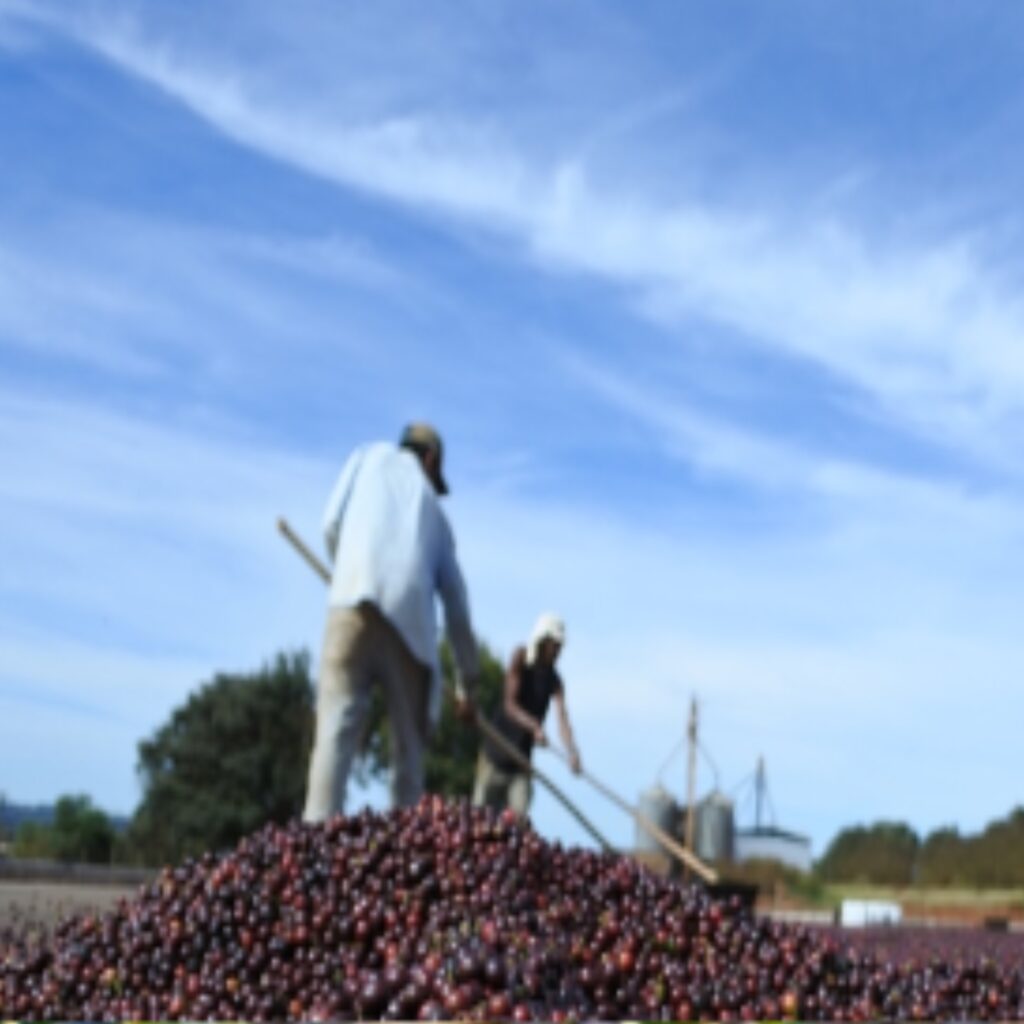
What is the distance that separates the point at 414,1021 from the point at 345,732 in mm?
3345

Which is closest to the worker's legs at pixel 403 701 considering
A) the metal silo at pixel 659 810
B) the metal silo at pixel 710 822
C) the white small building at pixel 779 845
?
the metal silo at pixel 659 810

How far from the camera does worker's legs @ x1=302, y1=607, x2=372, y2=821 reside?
639 cm

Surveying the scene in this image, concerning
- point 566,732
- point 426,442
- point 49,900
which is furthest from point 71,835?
point 426,442

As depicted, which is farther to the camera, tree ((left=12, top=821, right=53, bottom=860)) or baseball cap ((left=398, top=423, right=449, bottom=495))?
tree ((left=12, top=821, right=53, bottom=860))

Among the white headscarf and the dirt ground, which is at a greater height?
the white headscarf

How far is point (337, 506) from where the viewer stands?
680cm

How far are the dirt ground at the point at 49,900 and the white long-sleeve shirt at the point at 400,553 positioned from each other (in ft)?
5.82

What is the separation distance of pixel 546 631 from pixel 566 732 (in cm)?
53

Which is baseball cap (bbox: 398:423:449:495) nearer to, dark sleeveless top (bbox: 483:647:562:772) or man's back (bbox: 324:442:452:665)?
man's back (bbox: 324:442:452:665)

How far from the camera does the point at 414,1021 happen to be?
3158 mm

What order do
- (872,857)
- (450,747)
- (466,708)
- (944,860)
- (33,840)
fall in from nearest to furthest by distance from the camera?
(466,708) < (944,860) < (872,857) < (33,840) < (450,747)

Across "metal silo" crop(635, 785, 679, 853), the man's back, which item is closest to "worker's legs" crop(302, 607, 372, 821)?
the man's back

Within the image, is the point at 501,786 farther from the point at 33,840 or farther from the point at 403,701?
the point at 33,840

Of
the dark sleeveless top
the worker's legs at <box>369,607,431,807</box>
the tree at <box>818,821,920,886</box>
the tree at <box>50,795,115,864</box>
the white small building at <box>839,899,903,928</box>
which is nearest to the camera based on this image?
the worker's legs at <box>369,607,431,807</box>
